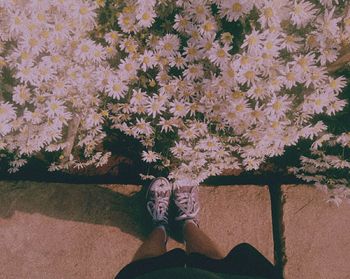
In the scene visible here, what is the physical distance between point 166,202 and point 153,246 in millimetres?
397

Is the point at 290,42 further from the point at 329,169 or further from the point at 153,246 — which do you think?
the point at 153,246

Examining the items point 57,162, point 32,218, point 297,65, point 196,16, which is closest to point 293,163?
point 297,65

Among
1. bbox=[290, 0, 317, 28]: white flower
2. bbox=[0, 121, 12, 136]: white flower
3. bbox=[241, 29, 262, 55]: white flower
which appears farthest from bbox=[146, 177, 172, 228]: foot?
bbox=[290, 0, 317, 28]: white flower

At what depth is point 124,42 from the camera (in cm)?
196

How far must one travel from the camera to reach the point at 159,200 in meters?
2.70

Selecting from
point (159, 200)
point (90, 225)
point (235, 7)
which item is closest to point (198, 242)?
point (159, 200)

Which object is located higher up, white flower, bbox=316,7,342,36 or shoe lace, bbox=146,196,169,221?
white flower, bbox=316,7,342,36

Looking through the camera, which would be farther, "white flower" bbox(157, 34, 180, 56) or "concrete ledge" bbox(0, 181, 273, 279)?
"concrete ledge" bbox(0, 181, 273, 279)

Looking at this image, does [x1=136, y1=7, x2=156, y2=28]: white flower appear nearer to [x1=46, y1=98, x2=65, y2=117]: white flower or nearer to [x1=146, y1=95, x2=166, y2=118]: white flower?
[x1=146, y1=95, x2=166, y2=118]: white flower

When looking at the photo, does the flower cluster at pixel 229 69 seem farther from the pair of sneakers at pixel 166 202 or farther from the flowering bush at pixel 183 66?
the pair of sneakers at pixel 166 202

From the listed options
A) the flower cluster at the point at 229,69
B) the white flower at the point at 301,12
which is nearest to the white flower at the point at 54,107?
the flower cluster at the point at 229,69

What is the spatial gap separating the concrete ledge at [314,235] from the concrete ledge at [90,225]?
0.44ft

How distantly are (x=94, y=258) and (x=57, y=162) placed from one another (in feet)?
2.18

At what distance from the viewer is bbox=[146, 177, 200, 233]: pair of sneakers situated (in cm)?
264
